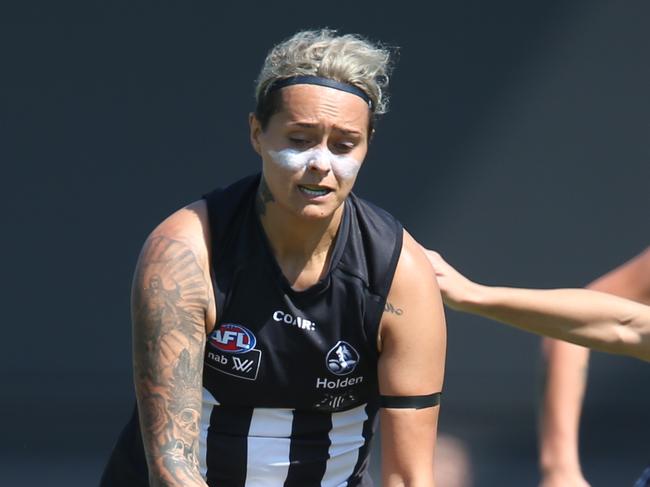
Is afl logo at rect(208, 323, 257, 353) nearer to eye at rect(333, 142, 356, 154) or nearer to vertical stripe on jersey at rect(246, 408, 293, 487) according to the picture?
vertical stripe on jersey at rect(246, 408, 293, 487)

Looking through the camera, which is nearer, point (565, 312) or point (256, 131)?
point (256, 131)

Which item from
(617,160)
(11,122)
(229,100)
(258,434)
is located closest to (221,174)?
(229,100)

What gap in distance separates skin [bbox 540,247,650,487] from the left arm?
24 centimetres

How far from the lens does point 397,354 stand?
9.23 ft

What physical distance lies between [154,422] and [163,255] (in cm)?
33

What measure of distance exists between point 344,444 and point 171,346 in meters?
0.55

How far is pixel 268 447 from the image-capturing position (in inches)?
116

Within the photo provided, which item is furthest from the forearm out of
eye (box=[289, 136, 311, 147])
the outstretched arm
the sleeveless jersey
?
eye (box=[289, 136, 311, 147])

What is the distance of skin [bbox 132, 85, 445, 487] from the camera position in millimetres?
2680

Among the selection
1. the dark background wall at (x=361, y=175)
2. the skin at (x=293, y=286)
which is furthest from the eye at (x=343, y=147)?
the dark background wall at (x=361, y=175)

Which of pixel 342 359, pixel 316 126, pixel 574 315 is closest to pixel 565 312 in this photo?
pixel 574 315

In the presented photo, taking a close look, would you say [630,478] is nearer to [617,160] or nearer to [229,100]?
[617,160]

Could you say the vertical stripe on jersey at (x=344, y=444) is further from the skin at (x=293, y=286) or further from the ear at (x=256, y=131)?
the ear at (x=256, y=131)

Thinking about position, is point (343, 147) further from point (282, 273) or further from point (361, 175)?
point (361, 175)
